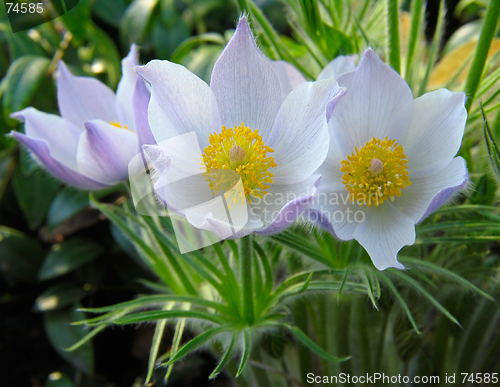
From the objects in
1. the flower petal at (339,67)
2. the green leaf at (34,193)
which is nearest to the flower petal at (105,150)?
the flower petal at (339,67)

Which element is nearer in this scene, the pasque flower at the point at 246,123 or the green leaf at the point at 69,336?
the pasque flower at the point at 246,123

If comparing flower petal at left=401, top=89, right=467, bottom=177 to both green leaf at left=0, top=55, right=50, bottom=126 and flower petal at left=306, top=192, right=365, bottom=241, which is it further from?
green leaf at left=0, top=55, right=50, bottom=126

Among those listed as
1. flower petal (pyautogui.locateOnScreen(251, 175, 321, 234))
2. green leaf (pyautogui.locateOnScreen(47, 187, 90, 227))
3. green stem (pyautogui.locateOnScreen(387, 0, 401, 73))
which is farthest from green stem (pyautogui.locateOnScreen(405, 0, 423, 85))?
green leaf (pyautogui.locateOnScreen(47, 187, 90, 227))

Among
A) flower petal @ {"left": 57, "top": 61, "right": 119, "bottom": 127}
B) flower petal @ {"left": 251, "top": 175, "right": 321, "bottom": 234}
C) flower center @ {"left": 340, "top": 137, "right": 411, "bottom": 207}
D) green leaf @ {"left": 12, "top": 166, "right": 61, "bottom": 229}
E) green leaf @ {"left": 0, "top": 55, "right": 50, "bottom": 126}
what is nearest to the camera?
flower petal @ {"left": 251, "top": 175, "right": 321, "bottom": 234}

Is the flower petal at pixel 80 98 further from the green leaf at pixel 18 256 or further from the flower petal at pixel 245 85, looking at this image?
the green leaf at pixel 18 256

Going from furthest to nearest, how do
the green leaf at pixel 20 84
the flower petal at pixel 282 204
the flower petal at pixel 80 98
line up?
the green leaf at pixel 20 84
the flower petal at pixel 80 98
the flower petal at pixel 282 204

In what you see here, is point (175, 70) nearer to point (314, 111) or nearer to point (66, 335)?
point (314, 111)
